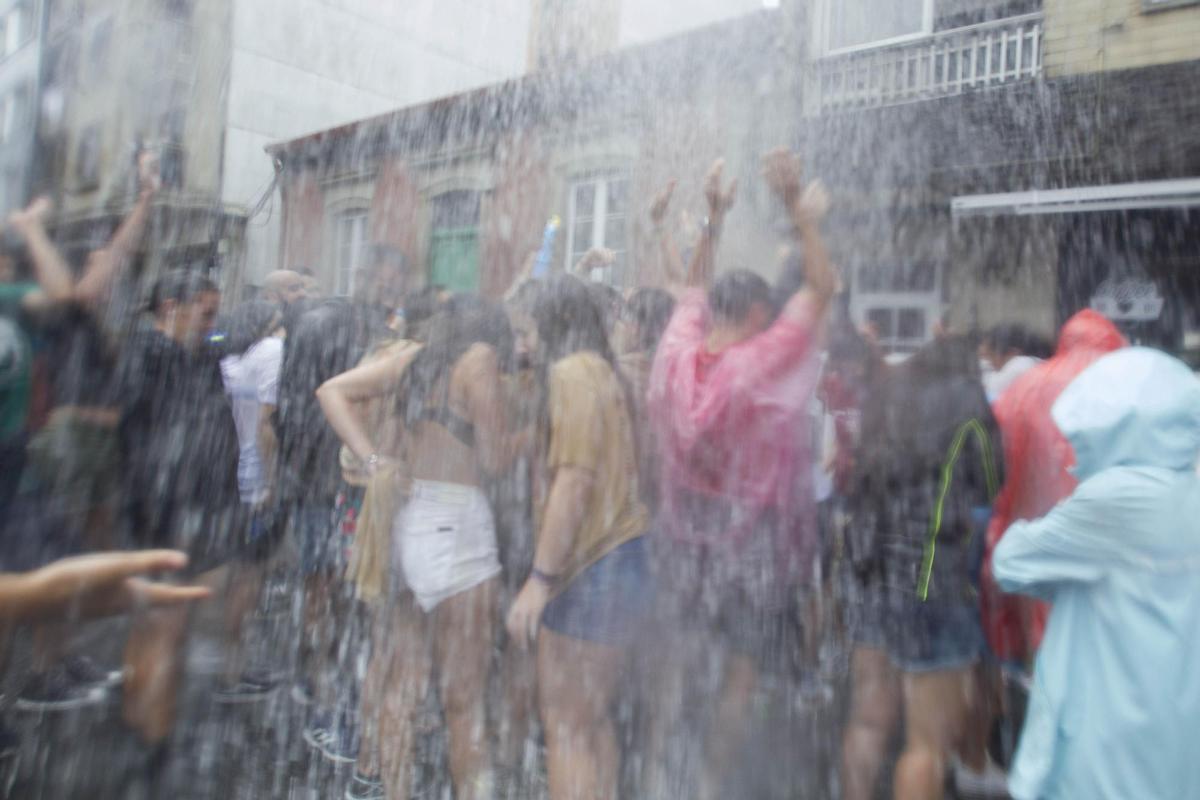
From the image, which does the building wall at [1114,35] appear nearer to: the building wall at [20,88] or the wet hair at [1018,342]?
the wet hair at [1018,342]

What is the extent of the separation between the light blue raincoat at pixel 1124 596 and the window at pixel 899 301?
22.4 ft

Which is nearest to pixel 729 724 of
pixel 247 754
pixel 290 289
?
pixel 247 754

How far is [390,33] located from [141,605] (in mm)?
13452

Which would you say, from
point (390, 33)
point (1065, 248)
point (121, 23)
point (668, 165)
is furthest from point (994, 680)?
point (390, 33)

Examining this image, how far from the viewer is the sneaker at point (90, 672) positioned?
13.5 feet

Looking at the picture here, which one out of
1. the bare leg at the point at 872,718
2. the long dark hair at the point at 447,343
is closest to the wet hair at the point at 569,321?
the long dark hair at the point at 447,343

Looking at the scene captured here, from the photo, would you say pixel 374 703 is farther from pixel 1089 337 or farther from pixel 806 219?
pixel 1089 337

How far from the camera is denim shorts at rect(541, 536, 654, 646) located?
2.86 metres

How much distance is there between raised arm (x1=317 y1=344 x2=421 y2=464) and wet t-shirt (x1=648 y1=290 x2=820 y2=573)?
3.16 ft

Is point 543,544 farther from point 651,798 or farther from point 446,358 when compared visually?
point 651,798

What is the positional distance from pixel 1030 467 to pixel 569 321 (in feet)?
5.53

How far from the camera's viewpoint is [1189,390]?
89.8 inches

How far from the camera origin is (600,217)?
10.4 metres

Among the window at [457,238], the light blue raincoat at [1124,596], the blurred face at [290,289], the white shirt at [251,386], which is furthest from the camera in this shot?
the window at [457,238]
